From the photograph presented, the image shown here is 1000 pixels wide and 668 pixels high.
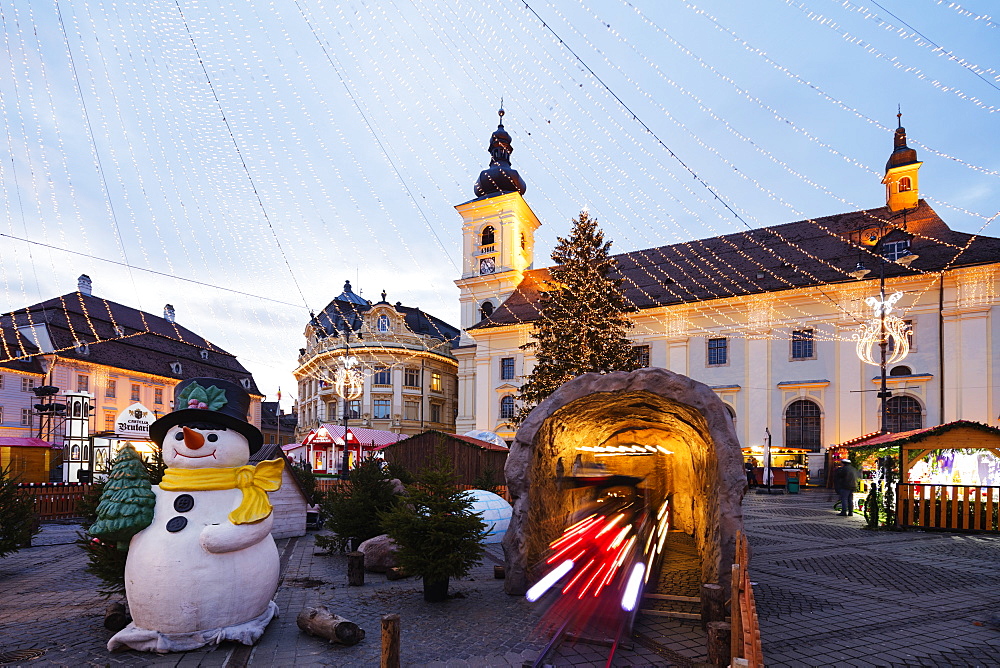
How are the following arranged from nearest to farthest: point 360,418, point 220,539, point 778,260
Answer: point 220,539 → point 778,260 → point 360,418

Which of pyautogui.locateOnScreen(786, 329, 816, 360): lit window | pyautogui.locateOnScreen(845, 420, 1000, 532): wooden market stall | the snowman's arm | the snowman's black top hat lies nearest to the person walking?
pyautogui.locateOnScreen(786, 329, 816, 360): lit window

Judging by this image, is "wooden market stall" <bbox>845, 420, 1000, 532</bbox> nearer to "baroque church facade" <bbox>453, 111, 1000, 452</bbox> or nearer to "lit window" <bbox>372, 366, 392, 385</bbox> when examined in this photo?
"baroque church facade" <bbox>453, 111, 1000, 452</bbox>

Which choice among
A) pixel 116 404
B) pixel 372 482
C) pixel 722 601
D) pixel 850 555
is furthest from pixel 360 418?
pixel 722 601

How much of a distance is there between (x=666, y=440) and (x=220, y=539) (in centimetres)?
1085

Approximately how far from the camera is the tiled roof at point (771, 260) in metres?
32.0

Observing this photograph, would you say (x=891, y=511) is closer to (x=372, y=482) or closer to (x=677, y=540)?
(x=677, y=540)

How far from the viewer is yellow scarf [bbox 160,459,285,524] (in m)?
6.46

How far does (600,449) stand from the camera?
13328 millimetres

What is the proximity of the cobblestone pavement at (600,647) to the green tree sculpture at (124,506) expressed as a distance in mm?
1264

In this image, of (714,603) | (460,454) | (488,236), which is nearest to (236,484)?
(714,603)

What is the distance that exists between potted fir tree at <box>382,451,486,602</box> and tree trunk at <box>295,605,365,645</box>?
153cm

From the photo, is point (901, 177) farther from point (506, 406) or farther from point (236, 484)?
point (236, 484)

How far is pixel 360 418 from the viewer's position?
2147 inches

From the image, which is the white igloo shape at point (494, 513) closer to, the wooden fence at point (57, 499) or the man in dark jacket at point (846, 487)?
the wooden fence at point (57, 499)
